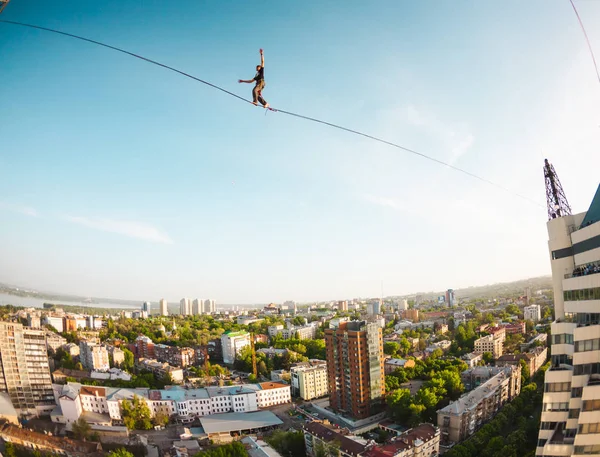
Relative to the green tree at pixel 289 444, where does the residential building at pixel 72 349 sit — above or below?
above

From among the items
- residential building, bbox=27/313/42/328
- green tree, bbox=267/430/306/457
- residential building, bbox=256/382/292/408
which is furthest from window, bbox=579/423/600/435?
residential building, bbox=256/382/292/408

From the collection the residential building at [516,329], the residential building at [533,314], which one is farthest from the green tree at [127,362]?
the residential building at [533,314]

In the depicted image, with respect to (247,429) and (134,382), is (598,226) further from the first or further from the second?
(134,382)

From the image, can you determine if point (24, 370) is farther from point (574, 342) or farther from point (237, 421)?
point (574, 342)

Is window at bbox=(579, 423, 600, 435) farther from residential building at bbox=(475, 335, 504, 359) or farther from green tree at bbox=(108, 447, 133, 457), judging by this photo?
residential building at bbox=(475, 335, 504, 359)

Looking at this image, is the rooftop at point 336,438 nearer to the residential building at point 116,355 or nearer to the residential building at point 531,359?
the residential building at point 531,359

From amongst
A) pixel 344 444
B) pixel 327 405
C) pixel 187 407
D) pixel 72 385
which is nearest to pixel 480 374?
pixel 327 405
